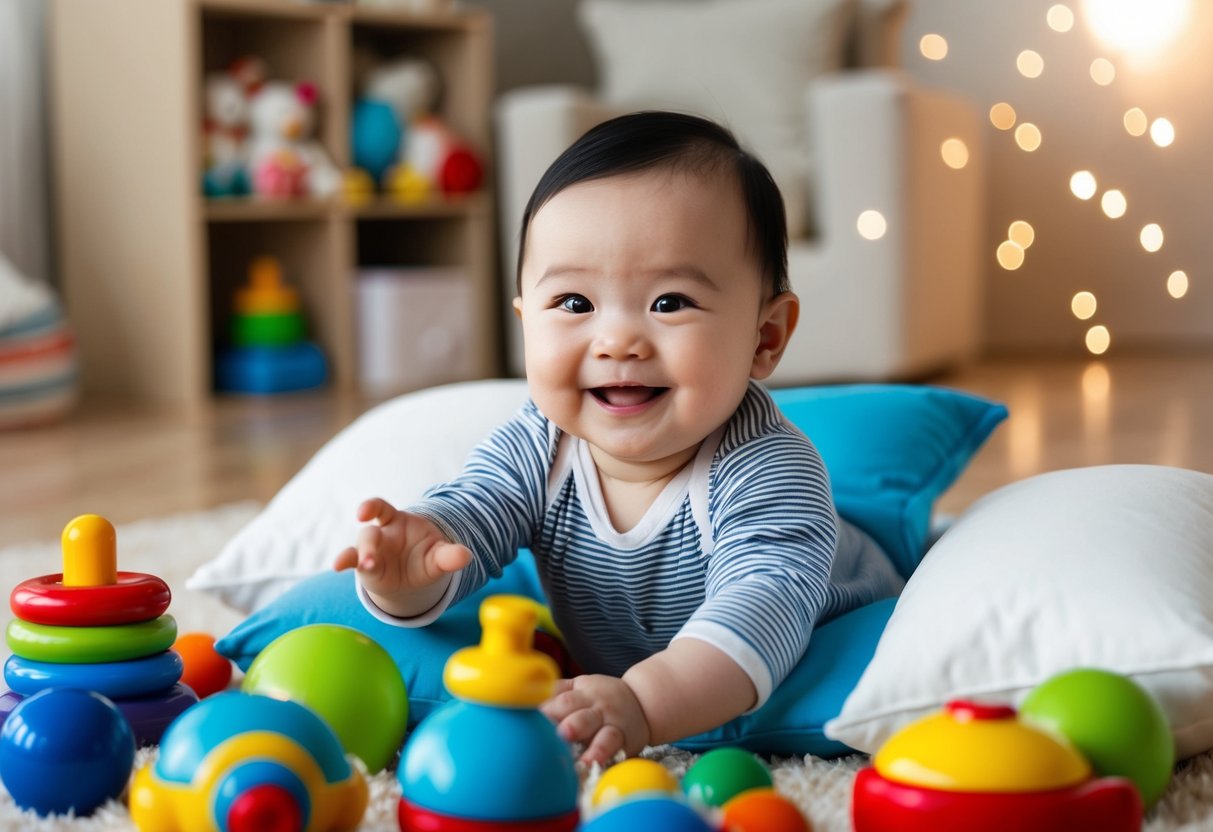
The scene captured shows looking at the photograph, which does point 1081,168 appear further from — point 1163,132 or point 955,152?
point 955,152

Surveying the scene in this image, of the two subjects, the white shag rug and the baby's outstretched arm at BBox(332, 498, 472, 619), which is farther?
the baby's outstretched arm at BBox(332, 498, 472, 619)

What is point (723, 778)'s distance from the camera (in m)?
0.73

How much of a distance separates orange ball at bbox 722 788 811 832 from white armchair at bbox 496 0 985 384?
228cm

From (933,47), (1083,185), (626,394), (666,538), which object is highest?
(933,47)

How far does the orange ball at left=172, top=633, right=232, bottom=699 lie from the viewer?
3.37ft

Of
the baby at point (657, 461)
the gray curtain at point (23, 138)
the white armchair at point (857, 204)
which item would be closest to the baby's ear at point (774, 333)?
the baby at point (657, 461)

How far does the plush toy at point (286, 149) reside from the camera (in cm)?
310

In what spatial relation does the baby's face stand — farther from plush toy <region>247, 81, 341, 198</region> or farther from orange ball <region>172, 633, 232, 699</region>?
plush toy <region>247, 81, 341, 198</region>

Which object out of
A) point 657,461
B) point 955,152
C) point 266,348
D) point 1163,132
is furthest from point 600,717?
point 1163,132

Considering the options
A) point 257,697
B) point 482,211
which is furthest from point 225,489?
point 482,211

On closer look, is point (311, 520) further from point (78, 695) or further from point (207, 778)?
point (207, 778)

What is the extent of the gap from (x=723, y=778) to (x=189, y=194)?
2.48m

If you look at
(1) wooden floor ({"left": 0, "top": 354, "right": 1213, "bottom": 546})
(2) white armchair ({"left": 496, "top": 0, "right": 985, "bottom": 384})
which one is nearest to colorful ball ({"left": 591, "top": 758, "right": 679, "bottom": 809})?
(1) wooden floor ({"left": 0, "top": 354, "right": 1213, "bottom": 546})

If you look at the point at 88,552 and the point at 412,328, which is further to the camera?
the point at 412,328
